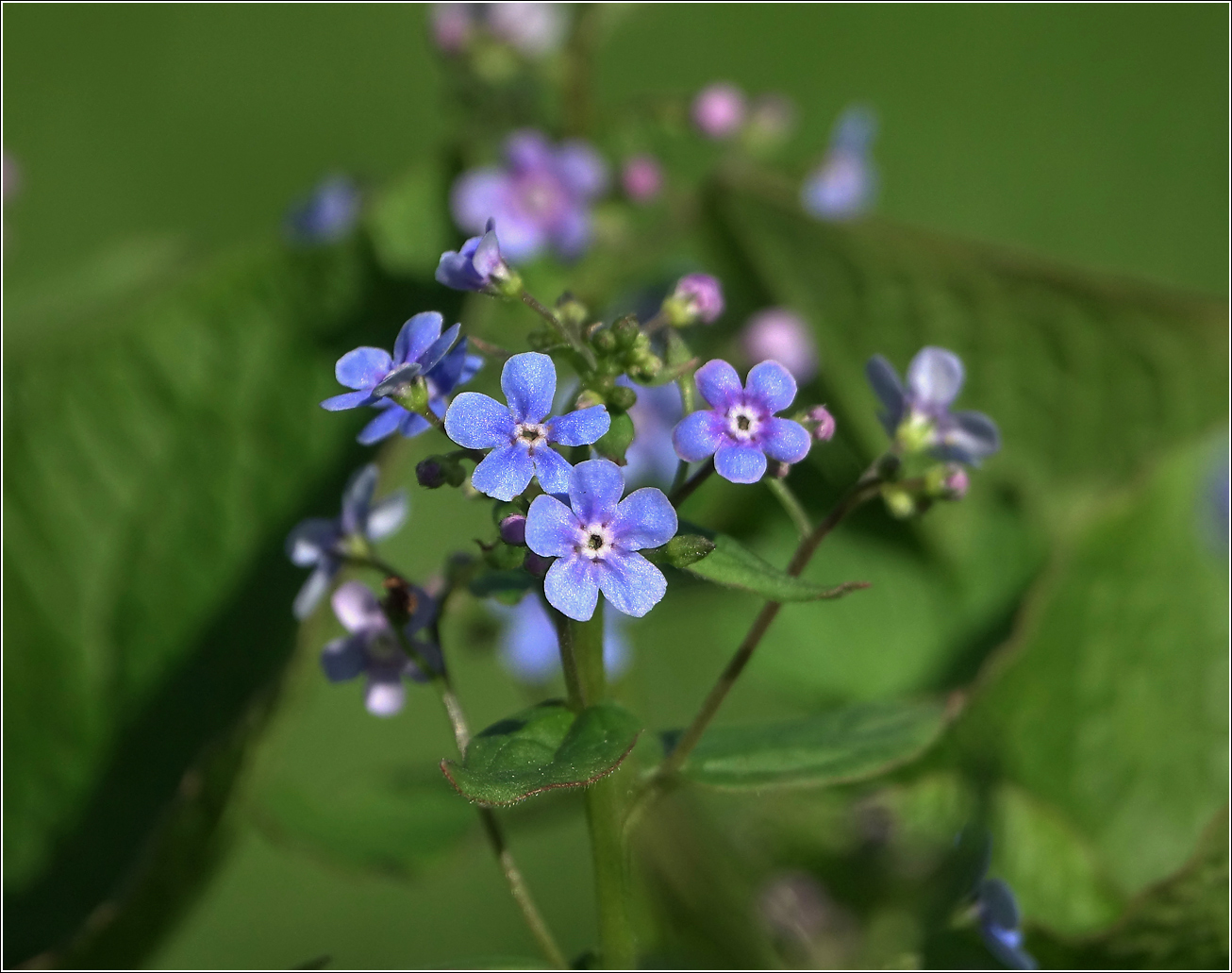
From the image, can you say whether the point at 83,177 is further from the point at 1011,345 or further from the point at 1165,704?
the point at 1165,704

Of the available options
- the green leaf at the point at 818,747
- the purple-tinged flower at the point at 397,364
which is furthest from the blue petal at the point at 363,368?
the green leaf at the point at 818,747

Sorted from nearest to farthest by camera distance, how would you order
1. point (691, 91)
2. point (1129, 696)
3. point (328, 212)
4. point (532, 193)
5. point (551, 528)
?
point (551, 528) → point (1129, 696) → point (532, 193) → point (328, 212) → point (691, 91)

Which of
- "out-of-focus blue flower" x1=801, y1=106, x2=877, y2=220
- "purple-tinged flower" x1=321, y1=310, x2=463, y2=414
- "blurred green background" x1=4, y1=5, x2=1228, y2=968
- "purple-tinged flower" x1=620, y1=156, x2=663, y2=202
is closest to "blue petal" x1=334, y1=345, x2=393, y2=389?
"purple-tinged flower" x1=321, y1=310, x2=463, y2=414

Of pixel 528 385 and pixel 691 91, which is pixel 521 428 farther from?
pixel 691 91

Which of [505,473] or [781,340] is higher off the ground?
[505,473]

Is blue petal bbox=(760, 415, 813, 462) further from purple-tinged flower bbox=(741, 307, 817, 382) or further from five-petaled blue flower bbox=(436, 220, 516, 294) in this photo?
purple-tinged flower bbox=(741, 307, 817, 382)

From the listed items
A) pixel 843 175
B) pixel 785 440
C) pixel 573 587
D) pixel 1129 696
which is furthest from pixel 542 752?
pixel 843 175
